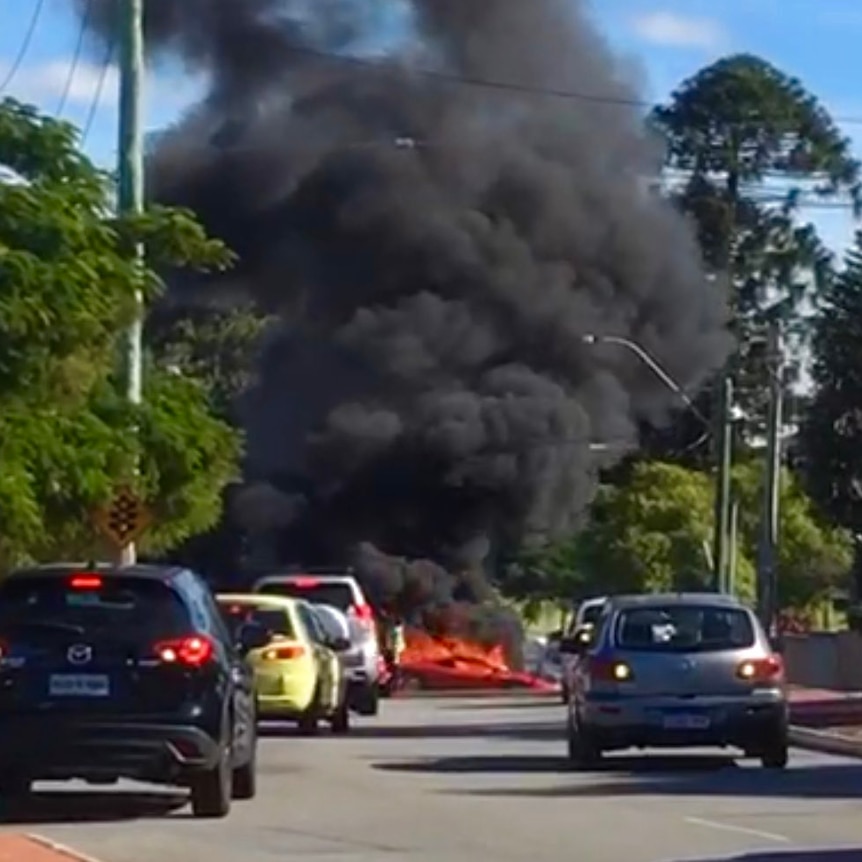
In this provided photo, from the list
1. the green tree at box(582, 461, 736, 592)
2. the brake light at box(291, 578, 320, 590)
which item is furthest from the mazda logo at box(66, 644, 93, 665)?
the green tree at box(582, 461, 736, 592)

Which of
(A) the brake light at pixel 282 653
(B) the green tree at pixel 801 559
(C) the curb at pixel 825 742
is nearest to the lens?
(C) the curb at pixel 825 742

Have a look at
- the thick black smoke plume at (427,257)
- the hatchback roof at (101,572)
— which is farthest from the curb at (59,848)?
the thick black smoke plume at (427,257)

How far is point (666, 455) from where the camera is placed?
8838cm

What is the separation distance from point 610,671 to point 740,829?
6.74 metres

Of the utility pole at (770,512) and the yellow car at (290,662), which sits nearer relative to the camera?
the yellow car at (290,662)

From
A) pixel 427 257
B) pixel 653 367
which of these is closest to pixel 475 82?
pixel 427 257

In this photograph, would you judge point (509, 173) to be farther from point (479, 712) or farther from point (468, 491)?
point (479, 712)

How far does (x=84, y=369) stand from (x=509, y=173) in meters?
56.5

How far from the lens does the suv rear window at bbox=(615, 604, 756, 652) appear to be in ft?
87.8

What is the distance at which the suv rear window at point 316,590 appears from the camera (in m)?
43.7

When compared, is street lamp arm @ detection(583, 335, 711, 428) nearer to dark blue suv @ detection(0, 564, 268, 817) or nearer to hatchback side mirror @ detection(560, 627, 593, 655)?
hatchback side mirror @ detection(560, 627, 593, 655)

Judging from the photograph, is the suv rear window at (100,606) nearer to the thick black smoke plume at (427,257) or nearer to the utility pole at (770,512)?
the utility pole at (770,512)

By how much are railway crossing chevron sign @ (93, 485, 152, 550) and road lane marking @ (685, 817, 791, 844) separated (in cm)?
1092

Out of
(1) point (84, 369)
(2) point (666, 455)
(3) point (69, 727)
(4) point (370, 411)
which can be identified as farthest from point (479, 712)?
(2) point (666, 455)
